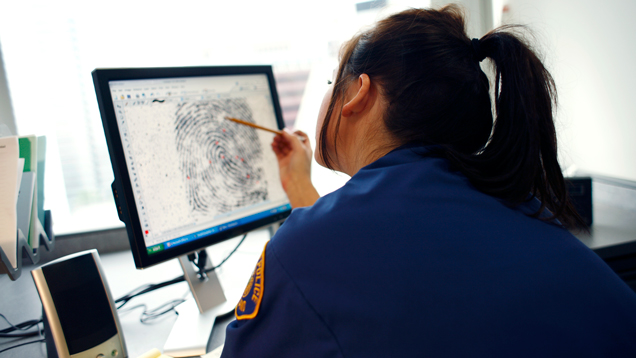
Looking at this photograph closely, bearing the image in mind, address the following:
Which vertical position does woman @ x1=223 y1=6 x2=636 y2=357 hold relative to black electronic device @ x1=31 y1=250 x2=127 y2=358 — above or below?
above

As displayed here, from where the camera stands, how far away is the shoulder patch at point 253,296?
0.42 metres

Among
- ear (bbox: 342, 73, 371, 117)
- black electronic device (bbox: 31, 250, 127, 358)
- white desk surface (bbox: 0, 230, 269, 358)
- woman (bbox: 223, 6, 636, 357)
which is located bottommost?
white desk surface (bbox: 0, 230, 269, 358)

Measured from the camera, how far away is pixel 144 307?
2.67 feet

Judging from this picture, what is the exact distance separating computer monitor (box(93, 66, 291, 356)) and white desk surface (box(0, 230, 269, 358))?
0.10 metres

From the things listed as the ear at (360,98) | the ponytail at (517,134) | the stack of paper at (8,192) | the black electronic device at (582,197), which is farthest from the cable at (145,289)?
the black electronic device at (582,197)

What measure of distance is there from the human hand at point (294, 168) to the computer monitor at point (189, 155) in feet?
0.07

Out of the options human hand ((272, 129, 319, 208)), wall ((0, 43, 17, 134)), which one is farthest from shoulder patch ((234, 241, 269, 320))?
wall ((0, 43, 17, 134))

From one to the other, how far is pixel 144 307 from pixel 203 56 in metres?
0.87

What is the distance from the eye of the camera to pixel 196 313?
758 millimetres

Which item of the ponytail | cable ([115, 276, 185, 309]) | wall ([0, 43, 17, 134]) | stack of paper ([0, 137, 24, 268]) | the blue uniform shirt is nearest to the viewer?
the blue uniform shirt

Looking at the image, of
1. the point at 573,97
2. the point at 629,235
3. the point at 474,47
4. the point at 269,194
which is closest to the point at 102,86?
the point at 269,194

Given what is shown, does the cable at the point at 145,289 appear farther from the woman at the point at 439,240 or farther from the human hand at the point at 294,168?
the woman at the point at 439,240

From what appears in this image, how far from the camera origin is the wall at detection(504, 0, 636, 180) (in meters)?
1.04

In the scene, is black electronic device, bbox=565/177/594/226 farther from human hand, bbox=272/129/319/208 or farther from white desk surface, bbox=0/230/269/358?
white desk surface, bbox=0/230/269/358
